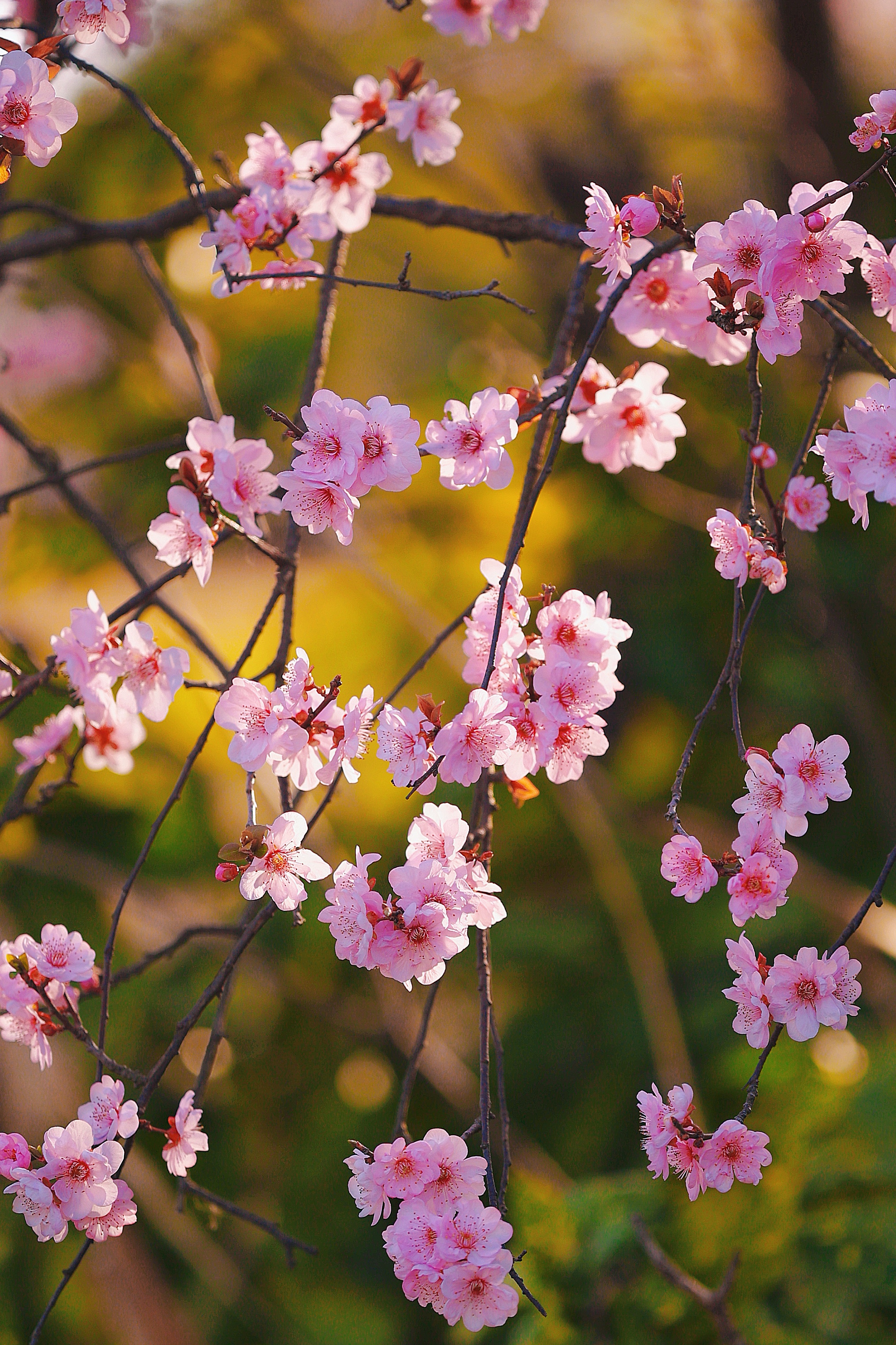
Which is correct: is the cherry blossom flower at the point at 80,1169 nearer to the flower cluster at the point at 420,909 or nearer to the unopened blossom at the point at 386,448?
the flower cluster at the point at 420,909

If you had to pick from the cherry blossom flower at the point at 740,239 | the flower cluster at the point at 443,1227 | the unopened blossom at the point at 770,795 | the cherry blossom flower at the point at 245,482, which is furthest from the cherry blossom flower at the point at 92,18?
the flower cluster at the point at 443,1227

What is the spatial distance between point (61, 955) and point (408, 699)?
178 centimetres

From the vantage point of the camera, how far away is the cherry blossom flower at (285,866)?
64cm

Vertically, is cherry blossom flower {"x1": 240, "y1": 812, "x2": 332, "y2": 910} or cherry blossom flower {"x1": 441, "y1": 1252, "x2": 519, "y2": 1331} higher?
cherry blossom flower {"x1": 240, "y1": 812, "x2": 332, "y2": 910}

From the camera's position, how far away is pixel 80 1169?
64 cm

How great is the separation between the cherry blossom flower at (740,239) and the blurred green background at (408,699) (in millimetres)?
1120

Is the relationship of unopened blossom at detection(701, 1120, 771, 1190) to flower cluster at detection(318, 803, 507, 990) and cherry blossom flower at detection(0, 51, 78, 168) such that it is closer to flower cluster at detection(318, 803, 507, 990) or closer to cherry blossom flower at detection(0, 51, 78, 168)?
flower cluster at detection(318, 803, 507, 990)

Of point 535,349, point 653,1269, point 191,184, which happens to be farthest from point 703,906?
point 191,184

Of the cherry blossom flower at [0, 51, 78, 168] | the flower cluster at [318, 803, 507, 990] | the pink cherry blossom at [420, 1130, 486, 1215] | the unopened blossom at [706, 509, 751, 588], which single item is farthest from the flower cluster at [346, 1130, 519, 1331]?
the cherry blossom flower at [0, 51, 78, 168]

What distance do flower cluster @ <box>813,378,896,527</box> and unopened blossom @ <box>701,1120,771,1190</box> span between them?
425 millimetres

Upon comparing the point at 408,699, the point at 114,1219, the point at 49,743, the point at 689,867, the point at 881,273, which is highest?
the point at 881,273

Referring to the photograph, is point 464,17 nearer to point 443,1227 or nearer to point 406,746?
point 406,746

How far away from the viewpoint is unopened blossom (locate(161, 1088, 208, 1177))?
67 centimetres

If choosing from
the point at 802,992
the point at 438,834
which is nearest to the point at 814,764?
the point at 802,992
